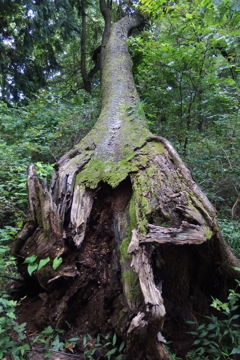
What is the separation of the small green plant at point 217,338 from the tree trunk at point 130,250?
0.15 m

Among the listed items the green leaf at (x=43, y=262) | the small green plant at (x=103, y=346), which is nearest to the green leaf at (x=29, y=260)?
the green leaf at (x=43, y=262)

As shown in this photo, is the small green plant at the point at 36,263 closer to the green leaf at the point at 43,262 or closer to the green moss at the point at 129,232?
the green leaf at the point at 43,262

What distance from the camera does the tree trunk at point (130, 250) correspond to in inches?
88.0

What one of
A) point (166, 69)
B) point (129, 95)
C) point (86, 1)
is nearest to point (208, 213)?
point (129, 95)

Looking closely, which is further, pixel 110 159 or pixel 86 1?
pixel 86 1

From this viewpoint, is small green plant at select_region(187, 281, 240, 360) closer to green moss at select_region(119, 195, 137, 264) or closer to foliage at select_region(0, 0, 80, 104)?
green moss at select_region(119, 195, 137, 264)

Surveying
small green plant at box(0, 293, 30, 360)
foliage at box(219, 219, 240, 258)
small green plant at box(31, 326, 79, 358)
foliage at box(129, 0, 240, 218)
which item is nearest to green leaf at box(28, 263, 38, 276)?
small green plant at box(0, 293, 30, 360)

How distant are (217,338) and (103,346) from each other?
0.98m

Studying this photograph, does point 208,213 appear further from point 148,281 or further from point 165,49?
point 165,49

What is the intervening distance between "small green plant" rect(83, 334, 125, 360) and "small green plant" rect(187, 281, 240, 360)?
0.59 metres

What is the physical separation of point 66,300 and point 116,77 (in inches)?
209

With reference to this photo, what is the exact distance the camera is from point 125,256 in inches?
103

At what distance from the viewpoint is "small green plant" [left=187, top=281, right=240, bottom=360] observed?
2.35 m

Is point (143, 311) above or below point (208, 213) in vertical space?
below
